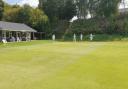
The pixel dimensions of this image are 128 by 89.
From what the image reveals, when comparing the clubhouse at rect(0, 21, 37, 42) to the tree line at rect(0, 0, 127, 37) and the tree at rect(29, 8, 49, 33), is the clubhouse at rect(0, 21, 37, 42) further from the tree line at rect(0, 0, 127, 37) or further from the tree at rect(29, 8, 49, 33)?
the tree line at rect(0, 0, 127, 37)

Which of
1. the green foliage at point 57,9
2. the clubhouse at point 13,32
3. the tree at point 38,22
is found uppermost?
the green foliage at point 57,9

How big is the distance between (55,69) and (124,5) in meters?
57.6

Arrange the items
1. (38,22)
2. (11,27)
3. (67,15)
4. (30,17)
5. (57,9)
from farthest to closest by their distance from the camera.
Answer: (67,15) < (57,9) < (38,22) < (30,17) < (11,27)

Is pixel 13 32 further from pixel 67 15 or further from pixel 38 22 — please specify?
pixel 67 15

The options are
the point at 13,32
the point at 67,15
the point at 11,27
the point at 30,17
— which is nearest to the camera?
the point at 11,27

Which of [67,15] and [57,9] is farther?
[67,15]

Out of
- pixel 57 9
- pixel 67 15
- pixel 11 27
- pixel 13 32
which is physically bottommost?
pixel 13 32

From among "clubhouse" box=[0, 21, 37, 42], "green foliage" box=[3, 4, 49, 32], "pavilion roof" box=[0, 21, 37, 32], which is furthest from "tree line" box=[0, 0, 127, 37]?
"pavilion roof" box=[0, 21, 37, 32]

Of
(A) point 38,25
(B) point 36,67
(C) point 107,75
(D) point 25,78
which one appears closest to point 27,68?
(B) point 36,67

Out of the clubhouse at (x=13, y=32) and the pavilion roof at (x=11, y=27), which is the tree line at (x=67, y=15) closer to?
the clubhouse at (x=13, y=32)

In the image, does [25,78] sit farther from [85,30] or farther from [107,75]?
[85,30]

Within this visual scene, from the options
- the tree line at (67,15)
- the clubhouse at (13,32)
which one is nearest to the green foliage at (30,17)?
the tree line at (67,15)

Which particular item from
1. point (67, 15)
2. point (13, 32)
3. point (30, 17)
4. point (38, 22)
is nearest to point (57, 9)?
point (67, 15)

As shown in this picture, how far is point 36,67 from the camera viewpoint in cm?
1491
